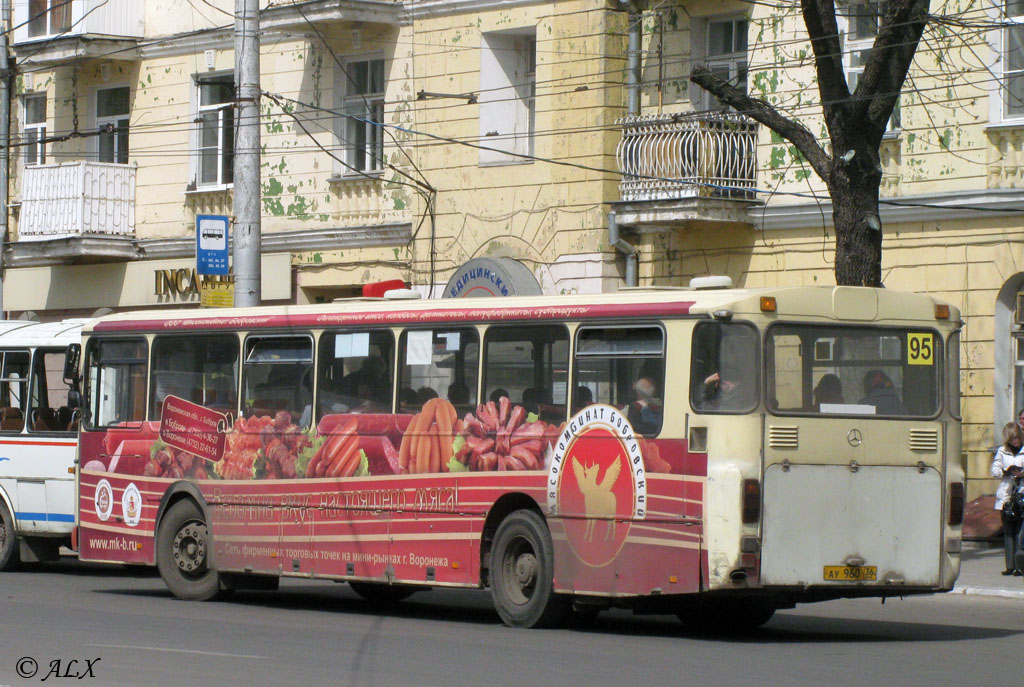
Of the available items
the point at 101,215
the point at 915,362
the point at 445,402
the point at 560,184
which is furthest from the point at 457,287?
the point at 915,362

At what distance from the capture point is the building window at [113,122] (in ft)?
109

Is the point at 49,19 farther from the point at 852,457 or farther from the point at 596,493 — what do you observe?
the point at 852,457

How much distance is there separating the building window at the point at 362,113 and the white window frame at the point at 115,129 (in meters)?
5.57

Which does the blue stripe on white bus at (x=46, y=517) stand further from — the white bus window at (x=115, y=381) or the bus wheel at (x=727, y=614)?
the bus wheel at (x=727, y=614)

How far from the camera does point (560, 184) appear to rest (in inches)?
1030

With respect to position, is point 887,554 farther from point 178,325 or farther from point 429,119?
point 429,119

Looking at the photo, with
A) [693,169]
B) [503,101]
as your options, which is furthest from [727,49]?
[503,101]

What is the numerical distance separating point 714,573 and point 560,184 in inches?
544

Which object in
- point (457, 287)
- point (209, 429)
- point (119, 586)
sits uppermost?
point (457, 287)

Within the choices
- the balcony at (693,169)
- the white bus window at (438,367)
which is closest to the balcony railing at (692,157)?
the balcony at (693,169)

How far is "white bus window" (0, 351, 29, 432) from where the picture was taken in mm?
21031

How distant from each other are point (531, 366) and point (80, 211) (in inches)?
759

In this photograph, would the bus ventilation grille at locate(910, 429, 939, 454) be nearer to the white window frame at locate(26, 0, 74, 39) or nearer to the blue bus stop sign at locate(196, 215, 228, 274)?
the blue bus stop sign at locate(196, 215, 228, 274)

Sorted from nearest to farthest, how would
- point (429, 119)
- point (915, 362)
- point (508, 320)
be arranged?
point (915, 362)
point (508, 320)
point (429, 119)
